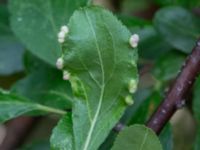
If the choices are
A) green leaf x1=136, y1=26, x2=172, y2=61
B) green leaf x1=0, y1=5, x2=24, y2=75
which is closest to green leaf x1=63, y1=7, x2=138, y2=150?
green leaf x1=136, y1=26, x2=172, y2=61

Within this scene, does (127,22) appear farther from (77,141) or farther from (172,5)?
(77,141)

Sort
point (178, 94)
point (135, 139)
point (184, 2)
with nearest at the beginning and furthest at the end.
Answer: point (135, 139) → point (178, 94) → point (184, 2)

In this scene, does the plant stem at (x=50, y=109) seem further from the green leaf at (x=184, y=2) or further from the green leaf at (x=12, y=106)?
the green leaf at (x=184, y=2)

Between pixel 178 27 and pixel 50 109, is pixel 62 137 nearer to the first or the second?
pixel 50 109

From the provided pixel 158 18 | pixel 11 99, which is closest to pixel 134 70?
pixel 11 99

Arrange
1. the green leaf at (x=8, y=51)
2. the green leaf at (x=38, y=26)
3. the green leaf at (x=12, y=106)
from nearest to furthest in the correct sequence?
the green leaf at (x=12, y=106), the green leaf at (x=38, y=26), the green leaf at (x=8, y=51)

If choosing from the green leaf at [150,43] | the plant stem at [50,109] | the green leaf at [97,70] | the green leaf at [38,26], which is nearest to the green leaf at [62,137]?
the green leaf at [97,70]

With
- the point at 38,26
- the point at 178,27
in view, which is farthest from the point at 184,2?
the point at 38,26
